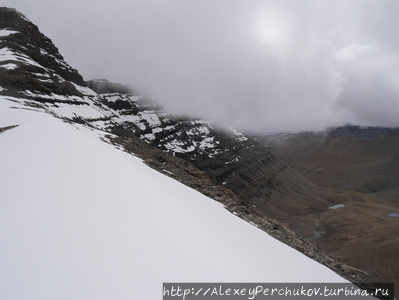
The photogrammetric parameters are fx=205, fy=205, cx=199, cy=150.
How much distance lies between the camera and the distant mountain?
91.5ft

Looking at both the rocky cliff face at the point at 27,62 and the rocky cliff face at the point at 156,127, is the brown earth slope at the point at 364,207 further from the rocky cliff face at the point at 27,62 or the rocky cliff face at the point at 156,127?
the rocky cliff face at the point at 27,62

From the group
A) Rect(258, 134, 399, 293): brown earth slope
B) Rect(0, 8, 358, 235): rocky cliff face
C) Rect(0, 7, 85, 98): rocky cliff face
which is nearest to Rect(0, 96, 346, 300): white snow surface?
Rect(258, 134, 399, 293): brown earth slope

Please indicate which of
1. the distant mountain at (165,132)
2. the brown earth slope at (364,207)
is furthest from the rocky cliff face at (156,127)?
the brown earth slope at (364,207)

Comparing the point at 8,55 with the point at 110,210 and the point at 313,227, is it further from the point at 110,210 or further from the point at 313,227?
the point at 313,227

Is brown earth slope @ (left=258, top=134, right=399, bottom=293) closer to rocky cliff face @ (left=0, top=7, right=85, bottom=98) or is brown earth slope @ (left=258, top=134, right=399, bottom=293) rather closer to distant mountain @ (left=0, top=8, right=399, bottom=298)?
distant mountain @ (left=0, top=8, right=399, bottom=298)

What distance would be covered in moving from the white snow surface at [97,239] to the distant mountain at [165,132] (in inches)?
698

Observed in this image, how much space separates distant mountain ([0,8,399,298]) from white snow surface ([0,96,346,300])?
1774 cm

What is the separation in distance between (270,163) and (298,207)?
75.8 feet

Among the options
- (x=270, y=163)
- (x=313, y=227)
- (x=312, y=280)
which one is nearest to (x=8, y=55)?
(x=312, y=280)

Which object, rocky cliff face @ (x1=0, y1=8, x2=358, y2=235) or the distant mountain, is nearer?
the distant mountain

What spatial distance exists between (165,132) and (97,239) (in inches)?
2206

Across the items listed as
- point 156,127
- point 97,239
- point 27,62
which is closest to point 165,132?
point 156,127

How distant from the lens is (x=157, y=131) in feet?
190

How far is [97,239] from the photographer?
407 cm
